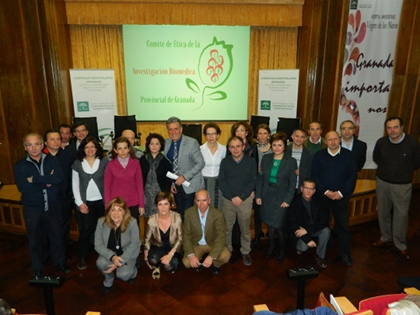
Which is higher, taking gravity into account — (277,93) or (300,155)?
(277,93)

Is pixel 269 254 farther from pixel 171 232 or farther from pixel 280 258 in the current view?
pixel 171 232

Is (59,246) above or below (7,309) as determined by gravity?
below

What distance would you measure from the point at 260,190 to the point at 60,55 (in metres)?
4.42

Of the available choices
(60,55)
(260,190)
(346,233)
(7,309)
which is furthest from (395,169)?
(60,55)

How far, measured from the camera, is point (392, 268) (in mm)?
3279

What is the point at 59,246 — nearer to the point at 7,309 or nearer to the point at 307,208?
the point at 7,309

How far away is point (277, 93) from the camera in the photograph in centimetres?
631

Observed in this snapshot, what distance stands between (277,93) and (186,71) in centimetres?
202

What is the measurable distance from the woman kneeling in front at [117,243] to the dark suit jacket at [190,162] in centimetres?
71

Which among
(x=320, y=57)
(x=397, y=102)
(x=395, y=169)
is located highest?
(x=320, y=57)

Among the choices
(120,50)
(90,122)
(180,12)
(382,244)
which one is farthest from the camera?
(120,50)

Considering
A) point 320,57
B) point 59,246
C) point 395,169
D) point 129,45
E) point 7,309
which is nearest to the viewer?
point 7,309

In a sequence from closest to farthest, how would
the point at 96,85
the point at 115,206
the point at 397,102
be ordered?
the point at 115,206 < the point at 397,102 < the point at 96,85

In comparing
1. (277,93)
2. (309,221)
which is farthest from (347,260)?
(277,93)
